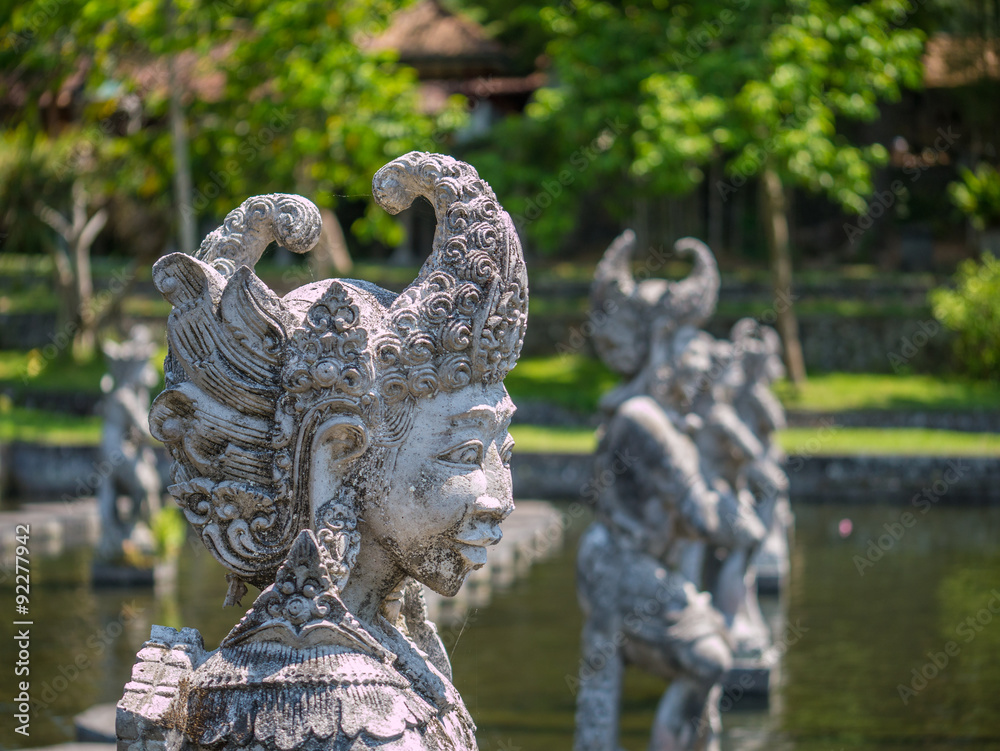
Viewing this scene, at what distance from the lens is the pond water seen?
342 inches

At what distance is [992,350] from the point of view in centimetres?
2542

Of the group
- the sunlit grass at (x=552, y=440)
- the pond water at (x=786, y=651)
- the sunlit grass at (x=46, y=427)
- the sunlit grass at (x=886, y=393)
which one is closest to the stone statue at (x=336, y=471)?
the pond water at (x=786, y=651)

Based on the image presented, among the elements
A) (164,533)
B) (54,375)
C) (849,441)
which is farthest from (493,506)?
(54,375)

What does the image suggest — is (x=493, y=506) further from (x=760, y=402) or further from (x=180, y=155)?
(x=180, y=155)

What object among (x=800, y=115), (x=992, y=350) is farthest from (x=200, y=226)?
(x=992, y=350)

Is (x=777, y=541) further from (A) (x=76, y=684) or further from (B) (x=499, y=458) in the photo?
(B) (x=499, y=458)

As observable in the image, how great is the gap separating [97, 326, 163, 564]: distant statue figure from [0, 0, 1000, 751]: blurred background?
320 mm

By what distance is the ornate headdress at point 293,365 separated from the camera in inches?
96.5

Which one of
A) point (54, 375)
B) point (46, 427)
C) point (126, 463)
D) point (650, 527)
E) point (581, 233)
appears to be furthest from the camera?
point (581, 233)

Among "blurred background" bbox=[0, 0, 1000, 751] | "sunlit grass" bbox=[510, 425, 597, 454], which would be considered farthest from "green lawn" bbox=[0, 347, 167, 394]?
"sunlit grass" bbox=[510, 425, 597, 454]

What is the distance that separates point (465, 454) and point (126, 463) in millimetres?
10451

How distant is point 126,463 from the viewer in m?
12.4

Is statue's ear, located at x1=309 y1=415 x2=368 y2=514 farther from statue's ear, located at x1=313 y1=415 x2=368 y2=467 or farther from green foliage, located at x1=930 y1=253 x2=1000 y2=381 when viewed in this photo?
green foliage, located at x1=930 y1=253 x2=1000 y2=381

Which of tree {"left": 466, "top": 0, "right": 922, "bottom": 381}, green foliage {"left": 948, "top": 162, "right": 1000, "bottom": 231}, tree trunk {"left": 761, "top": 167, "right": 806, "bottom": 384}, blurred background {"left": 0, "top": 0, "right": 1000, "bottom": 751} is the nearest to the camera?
blurred background {"left": 0, "top": 0, "right": 1000, "bottom": 751}
